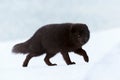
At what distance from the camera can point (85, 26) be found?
6645mm

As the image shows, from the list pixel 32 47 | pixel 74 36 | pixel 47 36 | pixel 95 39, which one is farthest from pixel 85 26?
pixel 95 39

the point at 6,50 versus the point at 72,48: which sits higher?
the point at 6,50

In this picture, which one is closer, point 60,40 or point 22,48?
point 60,40

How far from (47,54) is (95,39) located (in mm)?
3321

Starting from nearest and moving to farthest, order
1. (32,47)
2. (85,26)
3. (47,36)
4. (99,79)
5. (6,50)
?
(99,79), (85,26), (47,36), (32,47), (6,50)

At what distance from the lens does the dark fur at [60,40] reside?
6.66 meters

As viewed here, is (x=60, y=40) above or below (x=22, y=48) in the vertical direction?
below

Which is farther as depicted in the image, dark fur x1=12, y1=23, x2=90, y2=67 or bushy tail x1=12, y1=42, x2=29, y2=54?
bushy tail x1=12, y1=42, x2=29, y2=54

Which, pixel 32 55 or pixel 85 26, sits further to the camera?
pixel 32 55

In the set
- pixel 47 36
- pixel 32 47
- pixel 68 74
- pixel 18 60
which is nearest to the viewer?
pixel 68 74

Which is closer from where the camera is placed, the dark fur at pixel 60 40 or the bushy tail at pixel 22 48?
the dark fur at pixel 60 40

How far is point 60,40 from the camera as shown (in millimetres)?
6809

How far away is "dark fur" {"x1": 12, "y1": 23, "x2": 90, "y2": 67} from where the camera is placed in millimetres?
6664

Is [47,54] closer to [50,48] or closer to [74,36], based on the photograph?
[50,48]
